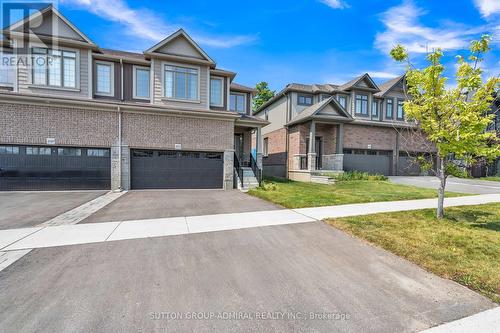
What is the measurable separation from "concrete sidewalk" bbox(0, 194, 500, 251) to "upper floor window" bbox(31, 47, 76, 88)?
10.5 metres

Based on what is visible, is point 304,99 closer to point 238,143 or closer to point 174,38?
point 238,143

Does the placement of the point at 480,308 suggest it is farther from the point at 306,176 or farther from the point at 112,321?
the point at 306,176

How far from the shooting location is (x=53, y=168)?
39.4 feet

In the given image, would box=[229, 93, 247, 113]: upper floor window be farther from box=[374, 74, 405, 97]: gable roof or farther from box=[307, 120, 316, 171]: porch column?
box=[374, 74, 405, 97]: gable roof

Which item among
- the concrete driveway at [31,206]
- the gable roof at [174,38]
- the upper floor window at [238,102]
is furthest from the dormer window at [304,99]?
the concrete driveway at [31,206]

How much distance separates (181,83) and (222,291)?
13434 millimetres

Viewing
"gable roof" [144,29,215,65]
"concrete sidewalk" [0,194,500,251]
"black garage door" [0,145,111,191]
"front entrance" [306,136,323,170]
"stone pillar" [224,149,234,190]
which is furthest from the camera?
"front entrance" [306,136,323,170]

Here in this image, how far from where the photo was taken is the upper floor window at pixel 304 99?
2127 cm

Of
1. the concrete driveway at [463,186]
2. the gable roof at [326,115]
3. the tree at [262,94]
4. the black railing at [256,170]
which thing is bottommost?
the concrete driveway at [463,186]

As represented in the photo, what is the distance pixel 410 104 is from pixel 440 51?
158cm

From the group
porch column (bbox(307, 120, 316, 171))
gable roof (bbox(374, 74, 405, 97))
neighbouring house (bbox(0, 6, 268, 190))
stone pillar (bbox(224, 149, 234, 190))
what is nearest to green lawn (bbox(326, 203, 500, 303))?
stone pillar (bbox(224, 149, 234, 190))

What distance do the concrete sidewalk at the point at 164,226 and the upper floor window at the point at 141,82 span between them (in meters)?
9.86

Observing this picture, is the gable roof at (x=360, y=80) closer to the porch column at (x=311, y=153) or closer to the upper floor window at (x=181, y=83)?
the porch column at (x=311, y=153)

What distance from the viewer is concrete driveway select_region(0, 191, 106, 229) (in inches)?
258
